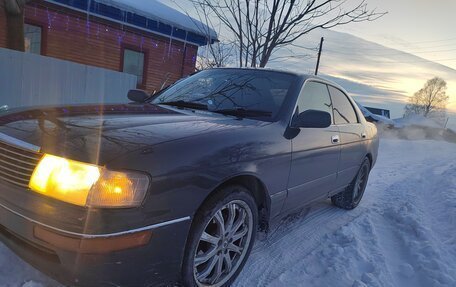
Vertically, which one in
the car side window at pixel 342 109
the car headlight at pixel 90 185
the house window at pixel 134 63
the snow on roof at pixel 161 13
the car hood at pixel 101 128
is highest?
the snow on roof at pixel 161 13

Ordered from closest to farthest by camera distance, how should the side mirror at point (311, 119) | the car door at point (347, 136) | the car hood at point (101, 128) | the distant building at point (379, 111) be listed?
the car hood at point (101, 128) → the side mirror at point (311, 119) → the car door at point (347, 136) → the distant building at point (379, 111)

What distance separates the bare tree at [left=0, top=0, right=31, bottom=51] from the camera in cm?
852

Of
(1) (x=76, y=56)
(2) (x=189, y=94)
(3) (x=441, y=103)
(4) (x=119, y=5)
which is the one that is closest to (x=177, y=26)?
(4) (x=119, y=5)

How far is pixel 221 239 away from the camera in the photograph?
2.64 metres

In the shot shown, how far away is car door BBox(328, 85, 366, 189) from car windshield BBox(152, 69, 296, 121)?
37.3 inches

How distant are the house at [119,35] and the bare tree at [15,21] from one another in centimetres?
370

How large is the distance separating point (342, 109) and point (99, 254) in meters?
3.42

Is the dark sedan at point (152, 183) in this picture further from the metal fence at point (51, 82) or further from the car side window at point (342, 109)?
the metal fence at point (51, 82)

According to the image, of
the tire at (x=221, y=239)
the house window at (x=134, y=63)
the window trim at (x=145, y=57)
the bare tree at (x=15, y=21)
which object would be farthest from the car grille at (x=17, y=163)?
the house window at (x=134, y=63)

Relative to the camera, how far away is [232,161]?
2.52m

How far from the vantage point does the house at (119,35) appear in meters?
12.6

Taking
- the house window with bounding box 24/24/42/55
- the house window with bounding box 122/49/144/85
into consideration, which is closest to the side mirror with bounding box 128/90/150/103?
the house window with bounding box 24/24/42/55

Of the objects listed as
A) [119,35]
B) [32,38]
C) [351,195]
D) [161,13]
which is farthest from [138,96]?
[161,13]

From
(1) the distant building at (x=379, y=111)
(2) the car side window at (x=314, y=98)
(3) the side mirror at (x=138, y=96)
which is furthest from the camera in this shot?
(1) the distant building at (x=379, y=111)
